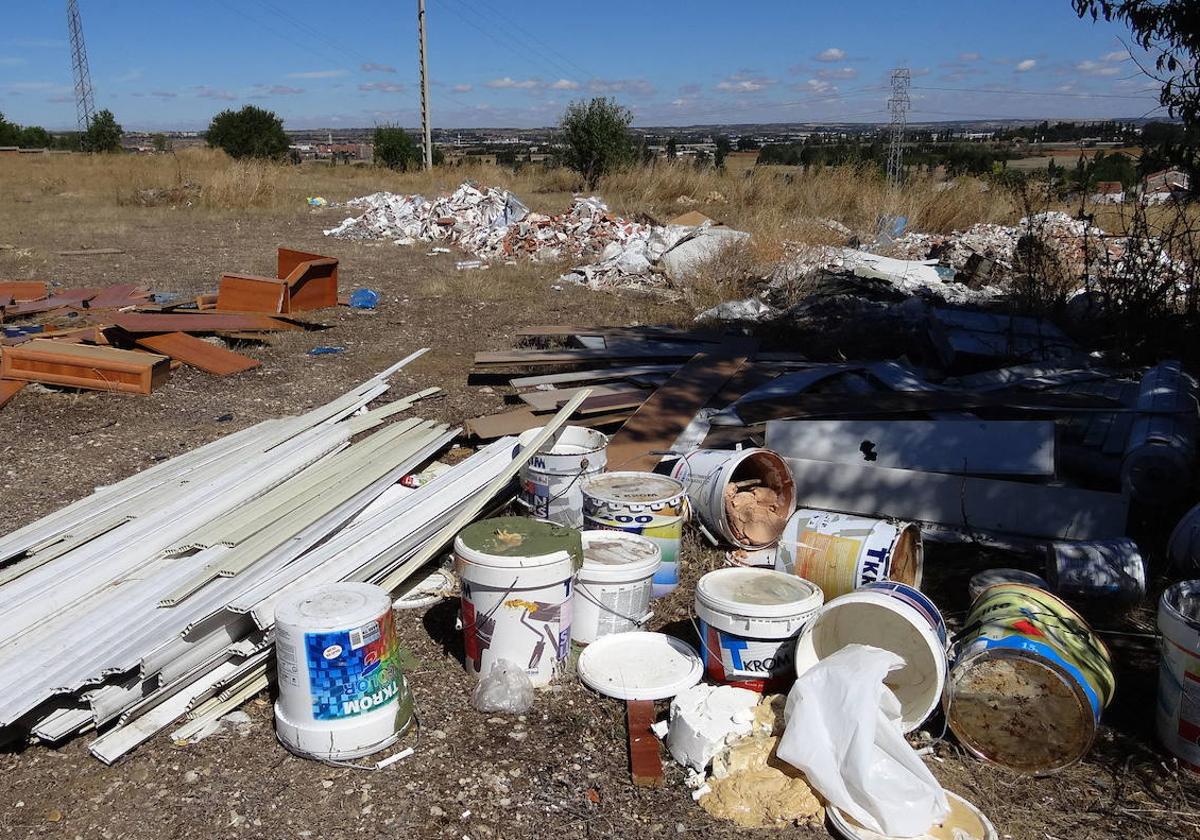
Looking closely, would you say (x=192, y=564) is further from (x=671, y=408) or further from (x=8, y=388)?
(x=8, y=388)

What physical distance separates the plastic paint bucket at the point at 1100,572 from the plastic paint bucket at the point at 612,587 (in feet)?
5.56

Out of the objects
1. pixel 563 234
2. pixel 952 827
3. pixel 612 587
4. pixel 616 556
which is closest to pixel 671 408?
pixel 616 556

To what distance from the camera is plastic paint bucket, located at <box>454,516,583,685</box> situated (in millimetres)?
2984

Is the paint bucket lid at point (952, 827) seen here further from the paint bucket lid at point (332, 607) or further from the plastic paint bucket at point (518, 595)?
the paint bucket lid at point (332, 607)

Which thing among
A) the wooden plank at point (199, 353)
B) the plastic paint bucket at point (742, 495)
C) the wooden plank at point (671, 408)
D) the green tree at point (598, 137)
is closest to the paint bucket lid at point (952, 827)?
the plastic paint bucket at point (742, 495)

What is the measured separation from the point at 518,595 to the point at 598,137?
2083 cm

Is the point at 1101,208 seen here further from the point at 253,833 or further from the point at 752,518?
the point at 253,833

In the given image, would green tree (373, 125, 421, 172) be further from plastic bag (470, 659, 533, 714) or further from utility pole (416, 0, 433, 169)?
plastic bag (470, 659, 533, 714)

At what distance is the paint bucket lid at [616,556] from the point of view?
3.29 metres

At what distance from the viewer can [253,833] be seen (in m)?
2.44

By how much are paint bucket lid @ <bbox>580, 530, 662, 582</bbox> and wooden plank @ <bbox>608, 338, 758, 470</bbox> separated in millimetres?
1141

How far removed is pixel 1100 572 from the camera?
3.54 metres

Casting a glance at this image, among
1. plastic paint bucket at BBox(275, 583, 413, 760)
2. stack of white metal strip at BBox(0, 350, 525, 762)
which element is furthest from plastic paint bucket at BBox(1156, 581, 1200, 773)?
stack of white metal strip at BBox(0, 350, 525, 762)

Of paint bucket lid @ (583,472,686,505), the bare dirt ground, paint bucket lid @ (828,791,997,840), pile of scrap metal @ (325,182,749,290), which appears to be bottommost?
the bare dirt ground
